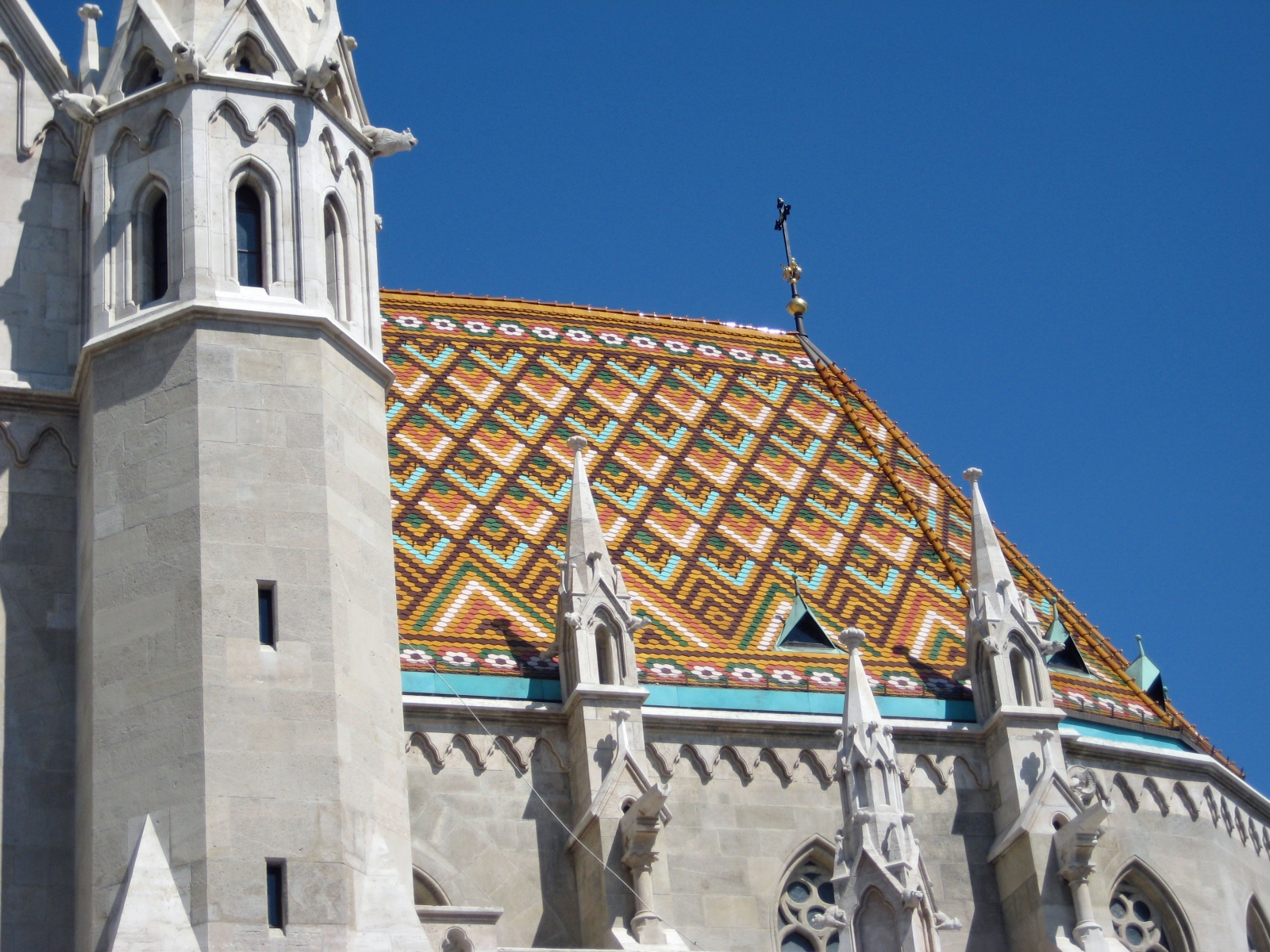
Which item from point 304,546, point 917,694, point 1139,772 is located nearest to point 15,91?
point 304,546

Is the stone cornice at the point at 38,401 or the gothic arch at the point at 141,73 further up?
the gothic arch at the point at 141,73

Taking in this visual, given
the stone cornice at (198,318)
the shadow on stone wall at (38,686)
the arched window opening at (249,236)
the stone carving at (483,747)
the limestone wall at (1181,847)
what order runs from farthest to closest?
the limestone wall at (1181,847) < the stone carving at (483,747) < the arched window opening at (249,236) < the stone cornice at (198,318) < the shadow on stone wall at (38,686)

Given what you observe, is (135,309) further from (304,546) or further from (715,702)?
(715,702)

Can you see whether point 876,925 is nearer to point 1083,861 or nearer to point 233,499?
point 1083,861

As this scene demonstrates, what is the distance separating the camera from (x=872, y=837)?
16672 mm

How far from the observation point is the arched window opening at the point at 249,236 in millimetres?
15211

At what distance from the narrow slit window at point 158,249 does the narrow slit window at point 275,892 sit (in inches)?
155

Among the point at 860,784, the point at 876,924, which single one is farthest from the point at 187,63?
the point at 876,924

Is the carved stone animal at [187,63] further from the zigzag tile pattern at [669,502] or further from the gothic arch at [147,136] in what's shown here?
the zigzag tile pattern at [669,502]

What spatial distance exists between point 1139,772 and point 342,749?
9.14m

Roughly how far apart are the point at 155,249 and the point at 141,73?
1336mm

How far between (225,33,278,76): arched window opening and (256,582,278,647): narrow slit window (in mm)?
3826

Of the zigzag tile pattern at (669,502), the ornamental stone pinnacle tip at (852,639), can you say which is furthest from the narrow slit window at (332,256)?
the ornamental stone pinnacle tip at (852,639)

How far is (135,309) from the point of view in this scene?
1496 cm
